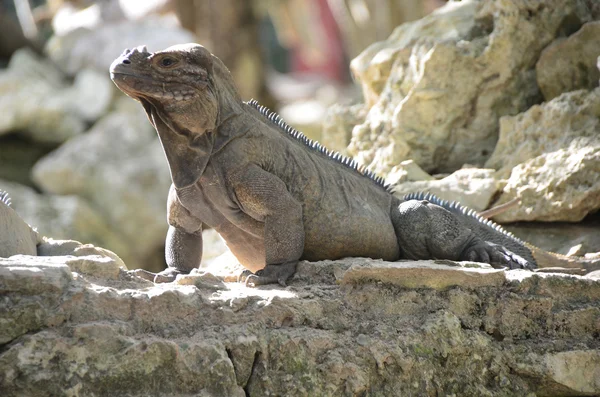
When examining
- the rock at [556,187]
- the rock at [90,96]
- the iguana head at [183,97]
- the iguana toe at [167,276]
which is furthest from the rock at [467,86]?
the rock at [90,96]

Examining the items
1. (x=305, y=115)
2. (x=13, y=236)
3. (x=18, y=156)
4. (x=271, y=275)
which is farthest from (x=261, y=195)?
(x=305, y=115)

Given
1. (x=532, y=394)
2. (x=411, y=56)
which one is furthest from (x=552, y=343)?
(x=411, y=56)

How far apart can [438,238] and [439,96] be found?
8.30 ft

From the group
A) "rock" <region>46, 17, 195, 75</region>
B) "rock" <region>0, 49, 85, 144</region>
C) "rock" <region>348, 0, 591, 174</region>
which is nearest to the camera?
"rock" <region>348, 0, 591, 174</region>

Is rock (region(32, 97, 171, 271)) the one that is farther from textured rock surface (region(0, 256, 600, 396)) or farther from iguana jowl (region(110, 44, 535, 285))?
textured rock surface (region(0, 256, 600, 396))

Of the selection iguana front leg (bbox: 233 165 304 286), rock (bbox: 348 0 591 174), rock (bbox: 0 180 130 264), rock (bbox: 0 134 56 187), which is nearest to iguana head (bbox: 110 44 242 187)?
iguana front leg (bbox: 233 165 304 286)

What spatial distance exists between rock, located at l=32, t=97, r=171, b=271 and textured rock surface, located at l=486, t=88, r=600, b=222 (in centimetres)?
1052

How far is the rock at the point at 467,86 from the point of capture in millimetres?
7984

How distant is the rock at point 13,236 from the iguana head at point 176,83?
3.36ft

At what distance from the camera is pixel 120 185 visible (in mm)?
17016

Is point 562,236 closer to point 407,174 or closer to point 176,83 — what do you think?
point 407,174

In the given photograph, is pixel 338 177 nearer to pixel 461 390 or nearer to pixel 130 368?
pixel 461 390

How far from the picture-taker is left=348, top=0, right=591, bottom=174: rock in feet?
26.2

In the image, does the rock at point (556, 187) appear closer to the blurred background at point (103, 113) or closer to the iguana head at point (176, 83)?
the iguana head at point (176, 83)
